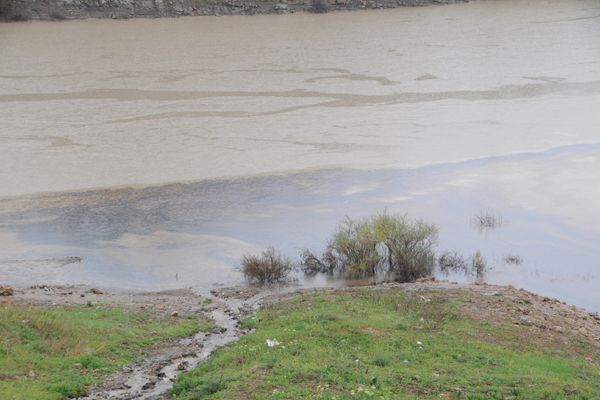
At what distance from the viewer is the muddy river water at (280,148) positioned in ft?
73.3

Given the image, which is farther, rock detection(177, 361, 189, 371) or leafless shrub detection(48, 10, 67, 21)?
leafless shrub detection(48, 10, 67, 21)

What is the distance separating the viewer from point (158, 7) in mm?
66125

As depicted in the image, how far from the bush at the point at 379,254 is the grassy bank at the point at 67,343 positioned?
229 inches

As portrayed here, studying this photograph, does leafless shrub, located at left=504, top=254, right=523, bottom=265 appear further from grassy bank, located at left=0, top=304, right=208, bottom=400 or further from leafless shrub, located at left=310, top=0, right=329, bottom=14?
leafless shrub, located at left=310, top=0, right=329, bottom=14

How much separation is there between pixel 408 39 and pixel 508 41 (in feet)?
21.7

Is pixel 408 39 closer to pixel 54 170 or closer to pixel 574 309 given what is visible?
pixel 54 170

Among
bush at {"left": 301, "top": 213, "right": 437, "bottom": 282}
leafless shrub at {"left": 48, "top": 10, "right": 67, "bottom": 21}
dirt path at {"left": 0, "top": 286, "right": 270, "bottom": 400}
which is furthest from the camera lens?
leafless shrub at {"left": 48, "top": 10, "right": 67, "bottom": 21}

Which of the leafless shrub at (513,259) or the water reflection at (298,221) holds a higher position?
the water reflection at (298,221)

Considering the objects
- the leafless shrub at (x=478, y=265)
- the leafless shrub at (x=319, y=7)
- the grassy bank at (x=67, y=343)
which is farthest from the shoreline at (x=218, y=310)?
the leafless shrub at (x=319, y=7)

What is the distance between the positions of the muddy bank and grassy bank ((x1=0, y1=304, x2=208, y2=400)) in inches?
→ 2045

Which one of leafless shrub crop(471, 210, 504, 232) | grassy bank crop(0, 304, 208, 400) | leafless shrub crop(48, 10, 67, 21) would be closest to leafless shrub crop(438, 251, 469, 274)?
leafless shrub crop(471, 210, 504, 232)

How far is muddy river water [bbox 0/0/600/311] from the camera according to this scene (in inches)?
880

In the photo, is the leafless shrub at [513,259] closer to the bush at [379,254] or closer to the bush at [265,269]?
the bush at [379,254]

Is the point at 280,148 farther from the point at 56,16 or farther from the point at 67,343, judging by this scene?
the point at 56,16
